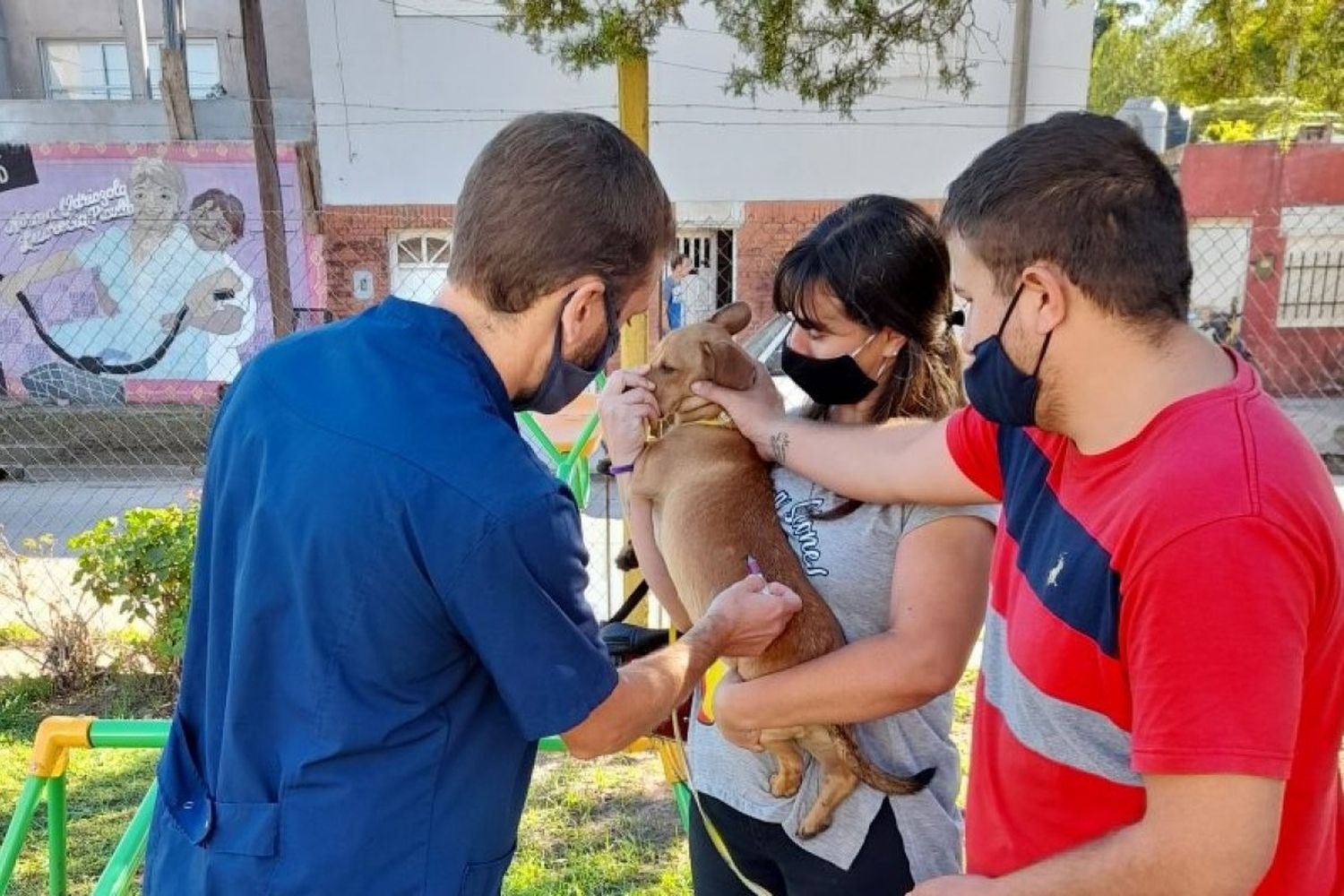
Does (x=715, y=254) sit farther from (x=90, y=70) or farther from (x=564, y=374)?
(x=90, y=70)

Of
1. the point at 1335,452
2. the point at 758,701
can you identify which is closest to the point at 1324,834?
the point at 758,701

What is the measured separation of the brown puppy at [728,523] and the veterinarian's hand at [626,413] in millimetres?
69

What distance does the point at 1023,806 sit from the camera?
1.45 m

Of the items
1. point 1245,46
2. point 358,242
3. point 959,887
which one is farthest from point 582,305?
point 358,242

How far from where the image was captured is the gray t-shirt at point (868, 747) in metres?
1.87

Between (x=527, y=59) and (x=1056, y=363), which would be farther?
(x=527, y=59)

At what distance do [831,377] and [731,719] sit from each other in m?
0.72

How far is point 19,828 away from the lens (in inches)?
103

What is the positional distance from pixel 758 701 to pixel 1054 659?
68cm

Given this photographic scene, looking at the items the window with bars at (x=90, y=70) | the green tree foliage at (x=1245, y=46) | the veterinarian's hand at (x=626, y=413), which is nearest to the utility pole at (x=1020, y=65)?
the green tree foliage at (x=1245, y=46)

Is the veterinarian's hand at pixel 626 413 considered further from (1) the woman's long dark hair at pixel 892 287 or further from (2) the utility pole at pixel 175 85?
(2) the utility pole at pixel 175 85

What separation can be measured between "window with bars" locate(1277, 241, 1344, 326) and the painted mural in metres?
14.0

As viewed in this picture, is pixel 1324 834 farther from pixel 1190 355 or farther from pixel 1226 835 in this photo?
Result: pixel 1190 355

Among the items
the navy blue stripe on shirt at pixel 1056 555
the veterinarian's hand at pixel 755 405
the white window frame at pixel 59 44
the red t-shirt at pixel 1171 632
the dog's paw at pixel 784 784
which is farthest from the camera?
the white window frame at pixel 59 44
